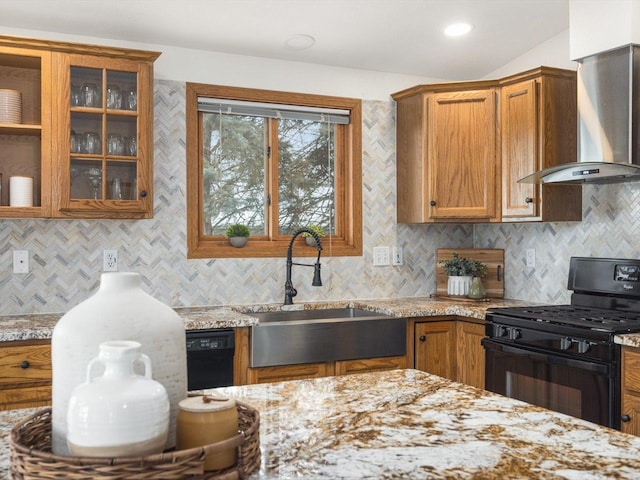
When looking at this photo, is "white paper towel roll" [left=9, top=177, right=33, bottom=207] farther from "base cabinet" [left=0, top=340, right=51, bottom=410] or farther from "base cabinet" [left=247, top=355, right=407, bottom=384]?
"base cabinet" [left=247, top=355, right=407, bottom=384]

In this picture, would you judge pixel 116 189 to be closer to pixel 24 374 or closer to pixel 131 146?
pixel 131 146

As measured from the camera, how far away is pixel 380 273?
4.27m

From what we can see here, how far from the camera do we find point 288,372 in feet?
10.8

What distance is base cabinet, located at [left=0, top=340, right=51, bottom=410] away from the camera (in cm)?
272

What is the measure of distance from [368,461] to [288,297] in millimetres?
2729

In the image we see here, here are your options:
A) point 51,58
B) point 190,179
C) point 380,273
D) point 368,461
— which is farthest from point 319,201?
point 368,461

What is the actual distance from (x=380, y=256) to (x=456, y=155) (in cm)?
83

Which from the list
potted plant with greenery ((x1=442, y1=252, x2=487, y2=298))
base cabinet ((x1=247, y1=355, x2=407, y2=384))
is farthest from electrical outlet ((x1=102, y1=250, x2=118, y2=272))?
potted plant with greenery ((x1=442, y1=252, x2=487, y2=298))

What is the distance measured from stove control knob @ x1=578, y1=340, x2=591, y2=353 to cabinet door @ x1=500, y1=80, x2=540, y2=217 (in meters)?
1.00

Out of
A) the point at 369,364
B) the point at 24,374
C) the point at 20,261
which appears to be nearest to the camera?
the point at 24,374

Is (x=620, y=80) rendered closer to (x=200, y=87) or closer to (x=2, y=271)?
(x=200, y=87)

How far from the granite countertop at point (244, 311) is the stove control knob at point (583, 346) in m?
0.68

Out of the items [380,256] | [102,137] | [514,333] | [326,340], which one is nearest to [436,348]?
[514,333]

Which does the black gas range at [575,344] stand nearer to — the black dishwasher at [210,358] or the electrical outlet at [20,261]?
the black dishwasher at [210,358]
